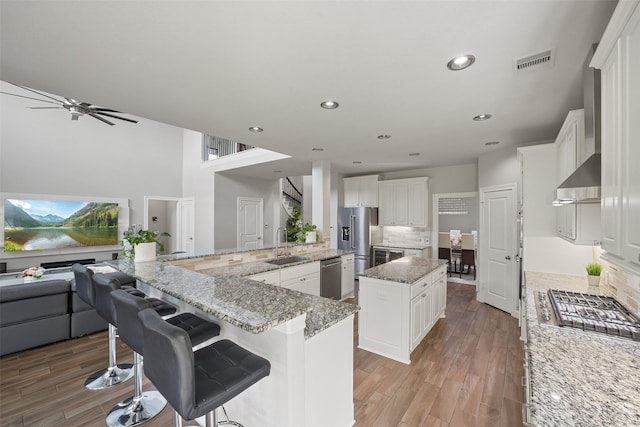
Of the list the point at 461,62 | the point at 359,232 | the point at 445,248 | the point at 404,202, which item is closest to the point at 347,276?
the point at 359,232

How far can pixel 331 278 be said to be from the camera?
436 centimetres

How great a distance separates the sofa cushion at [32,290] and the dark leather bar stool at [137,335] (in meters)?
1.81

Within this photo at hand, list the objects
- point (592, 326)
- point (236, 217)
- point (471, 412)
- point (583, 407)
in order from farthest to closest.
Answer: point (236, 217), point (471, 412), point (592, 326), point (583, 407)

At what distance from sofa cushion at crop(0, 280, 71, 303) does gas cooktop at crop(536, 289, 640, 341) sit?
4742 millimetres

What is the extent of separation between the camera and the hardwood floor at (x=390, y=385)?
199 cm

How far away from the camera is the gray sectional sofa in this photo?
2.83 meters

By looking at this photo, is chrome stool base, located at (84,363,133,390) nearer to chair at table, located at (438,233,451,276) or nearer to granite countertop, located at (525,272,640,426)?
granite countertop, located at (525,272,640,426)

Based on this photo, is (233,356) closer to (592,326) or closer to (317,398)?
(317,398)

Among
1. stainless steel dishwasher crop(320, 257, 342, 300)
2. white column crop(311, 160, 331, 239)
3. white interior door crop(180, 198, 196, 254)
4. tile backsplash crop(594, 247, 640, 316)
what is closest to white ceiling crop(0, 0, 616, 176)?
tile backsplash crop(594, 247, 640, 316)

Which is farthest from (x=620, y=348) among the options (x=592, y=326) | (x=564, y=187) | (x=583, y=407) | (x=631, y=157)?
(x=631, y=157)

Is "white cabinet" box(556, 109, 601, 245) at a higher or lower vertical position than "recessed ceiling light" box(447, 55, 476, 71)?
lower

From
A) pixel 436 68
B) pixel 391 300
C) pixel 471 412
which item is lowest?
pixel 471 412

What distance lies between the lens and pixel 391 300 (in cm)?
277

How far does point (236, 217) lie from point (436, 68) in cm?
597
